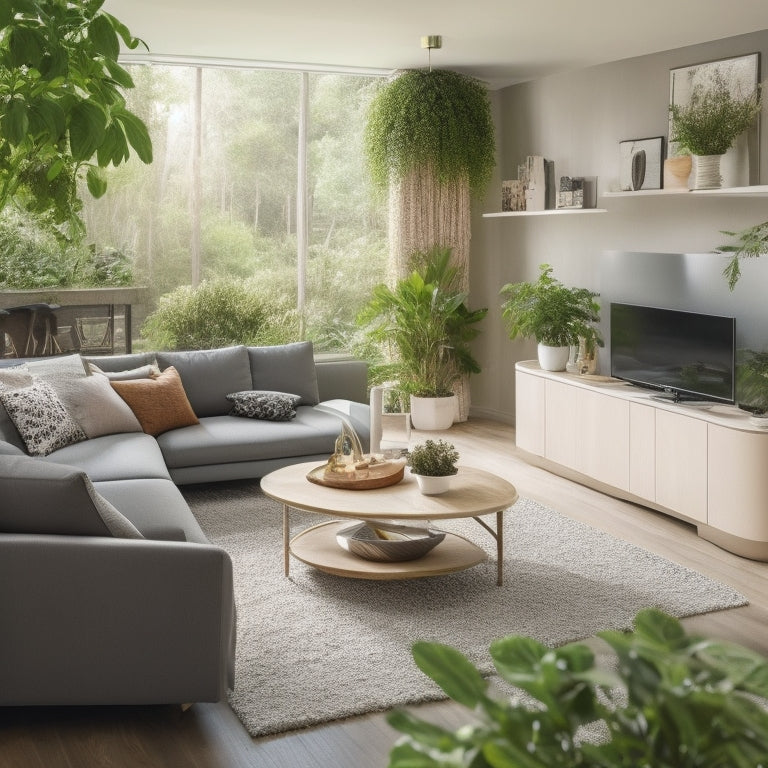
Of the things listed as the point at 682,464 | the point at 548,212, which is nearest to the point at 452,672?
the point at 682,464

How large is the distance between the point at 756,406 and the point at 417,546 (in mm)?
1778

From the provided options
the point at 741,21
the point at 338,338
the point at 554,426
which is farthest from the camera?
the point at 338,338

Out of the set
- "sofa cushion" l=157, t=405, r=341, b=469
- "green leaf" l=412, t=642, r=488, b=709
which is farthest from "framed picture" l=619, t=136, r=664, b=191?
"green leaf" l=412, t=642, r=488, b=709

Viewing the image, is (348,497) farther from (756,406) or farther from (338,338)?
(338,338)

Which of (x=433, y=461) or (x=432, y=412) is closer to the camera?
(x=433, y=461)

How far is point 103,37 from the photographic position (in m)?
0.79

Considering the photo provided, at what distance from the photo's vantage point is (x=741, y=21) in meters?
4.90

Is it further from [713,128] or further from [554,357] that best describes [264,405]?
[713,128]

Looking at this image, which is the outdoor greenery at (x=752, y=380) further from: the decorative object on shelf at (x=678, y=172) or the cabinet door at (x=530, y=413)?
the cabinet door at (x=530, y=413)

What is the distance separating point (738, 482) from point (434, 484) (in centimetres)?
145

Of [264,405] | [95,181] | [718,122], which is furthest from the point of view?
[264,405]

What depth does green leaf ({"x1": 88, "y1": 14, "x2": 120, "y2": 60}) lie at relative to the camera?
2.59ft

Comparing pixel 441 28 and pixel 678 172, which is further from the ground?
pixel 441 28

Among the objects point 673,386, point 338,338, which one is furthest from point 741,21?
point 338,338
